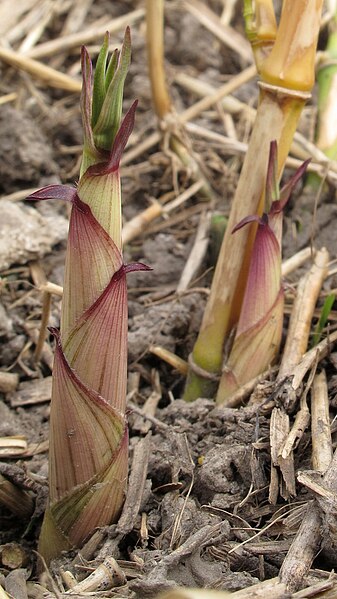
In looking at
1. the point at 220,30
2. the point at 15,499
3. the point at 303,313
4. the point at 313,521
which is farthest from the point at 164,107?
the point at 313,521

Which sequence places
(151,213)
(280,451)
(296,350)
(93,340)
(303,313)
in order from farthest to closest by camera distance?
(151,213), (303,313), (296,350), (280,451), (93,340)

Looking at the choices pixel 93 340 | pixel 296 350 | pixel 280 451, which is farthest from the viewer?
pixel 296 350

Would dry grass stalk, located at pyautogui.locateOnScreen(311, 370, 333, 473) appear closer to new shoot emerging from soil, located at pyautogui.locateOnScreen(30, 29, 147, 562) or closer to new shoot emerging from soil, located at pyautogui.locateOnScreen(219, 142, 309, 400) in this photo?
new shoot emerging from soil, located at pyautogui.locateOnScreen(219, 142, 309, 400)

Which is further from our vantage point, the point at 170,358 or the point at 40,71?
the point at 40,71

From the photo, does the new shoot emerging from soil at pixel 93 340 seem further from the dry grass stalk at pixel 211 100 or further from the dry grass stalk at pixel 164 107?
the dry grass stalk at pixel 211 100

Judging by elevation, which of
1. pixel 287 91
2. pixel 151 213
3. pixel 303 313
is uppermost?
pixel 287 91

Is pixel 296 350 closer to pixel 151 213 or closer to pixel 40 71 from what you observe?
pixel 151 213

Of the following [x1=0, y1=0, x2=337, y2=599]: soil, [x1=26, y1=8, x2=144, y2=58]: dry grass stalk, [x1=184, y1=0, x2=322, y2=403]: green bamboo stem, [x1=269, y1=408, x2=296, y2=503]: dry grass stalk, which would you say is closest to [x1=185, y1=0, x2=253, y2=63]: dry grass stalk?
[x1=0, y1=0, x2=337, y2=599]: soil
